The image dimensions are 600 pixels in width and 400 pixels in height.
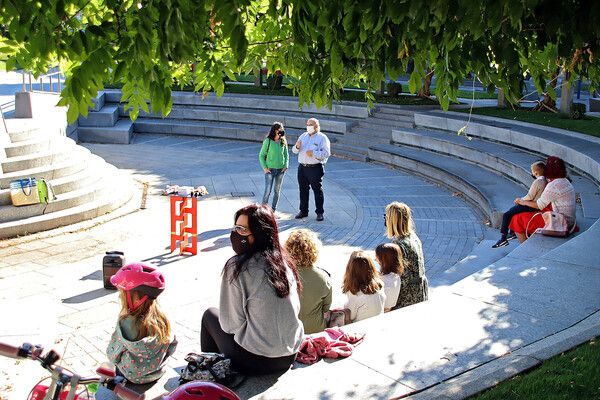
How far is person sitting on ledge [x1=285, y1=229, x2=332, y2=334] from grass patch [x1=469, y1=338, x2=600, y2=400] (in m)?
1.91

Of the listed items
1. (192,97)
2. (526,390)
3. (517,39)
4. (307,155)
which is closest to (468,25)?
(517,39)

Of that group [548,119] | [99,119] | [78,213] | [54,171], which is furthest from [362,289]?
[99,119]

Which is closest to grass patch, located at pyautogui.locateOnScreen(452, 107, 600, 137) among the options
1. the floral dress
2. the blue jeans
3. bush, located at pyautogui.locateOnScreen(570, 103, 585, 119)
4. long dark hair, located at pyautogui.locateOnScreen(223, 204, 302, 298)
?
bush, located at pyautogui.locateOnScreen(570, 103, 585, 119)

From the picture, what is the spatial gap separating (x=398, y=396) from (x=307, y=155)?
28.2ft

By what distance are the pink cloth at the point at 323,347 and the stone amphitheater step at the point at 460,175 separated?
7366mm

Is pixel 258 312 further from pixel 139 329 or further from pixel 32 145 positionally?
pixel 32 145

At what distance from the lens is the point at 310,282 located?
7172 mm

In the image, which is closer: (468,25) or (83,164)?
(468,25)

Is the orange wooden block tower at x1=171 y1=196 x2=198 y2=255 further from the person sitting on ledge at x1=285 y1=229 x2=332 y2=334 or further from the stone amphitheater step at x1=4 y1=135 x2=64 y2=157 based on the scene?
the person sitting on ledge at x1=285 y1=229 x2=332 y2=334

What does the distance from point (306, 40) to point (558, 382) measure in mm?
3038

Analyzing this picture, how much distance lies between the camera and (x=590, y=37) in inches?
220

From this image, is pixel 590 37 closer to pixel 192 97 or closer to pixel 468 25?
pixel 468 25

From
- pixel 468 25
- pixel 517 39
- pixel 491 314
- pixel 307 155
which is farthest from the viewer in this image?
pixel 307 155

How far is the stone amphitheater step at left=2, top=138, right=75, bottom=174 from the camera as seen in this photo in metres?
13.1
